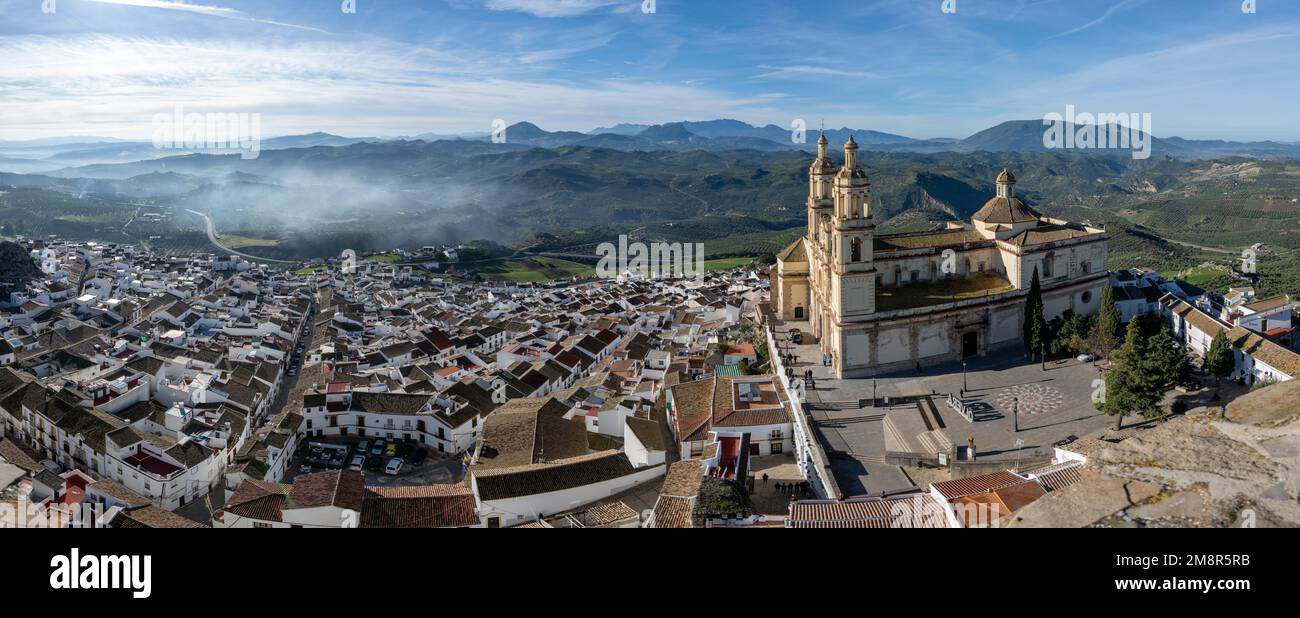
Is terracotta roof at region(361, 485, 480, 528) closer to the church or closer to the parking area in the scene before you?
the parking area

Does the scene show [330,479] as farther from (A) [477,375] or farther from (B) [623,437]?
(A) [477,375]

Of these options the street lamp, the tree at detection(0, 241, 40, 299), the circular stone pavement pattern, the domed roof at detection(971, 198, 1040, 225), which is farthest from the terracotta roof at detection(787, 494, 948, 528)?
the tree at detection(0, 241, 40, 299)

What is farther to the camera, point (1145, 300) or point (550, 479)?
point (1145, 300)

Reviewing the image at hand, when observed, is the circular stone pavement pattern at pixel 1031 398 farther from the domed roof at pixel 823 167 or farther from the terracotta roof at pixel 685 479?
the domed roof at pixel 823 167

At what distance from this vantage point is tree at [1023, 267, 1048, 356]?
2522cm

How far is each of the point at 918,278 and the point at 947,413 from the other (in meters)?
7.39

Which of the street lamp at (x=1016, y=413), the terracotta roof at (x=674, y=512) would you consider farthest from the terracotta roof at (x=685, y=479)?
the street lamp at (x=1016, y=413)

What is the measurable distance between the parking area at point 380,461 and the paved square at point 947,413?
11.8m

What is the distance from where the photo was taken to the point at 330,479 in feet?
64.5

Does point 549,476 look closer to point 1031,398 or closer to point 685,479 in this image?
point 685,479

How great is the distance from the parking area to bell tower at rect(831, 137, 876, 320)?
42.8 ft
